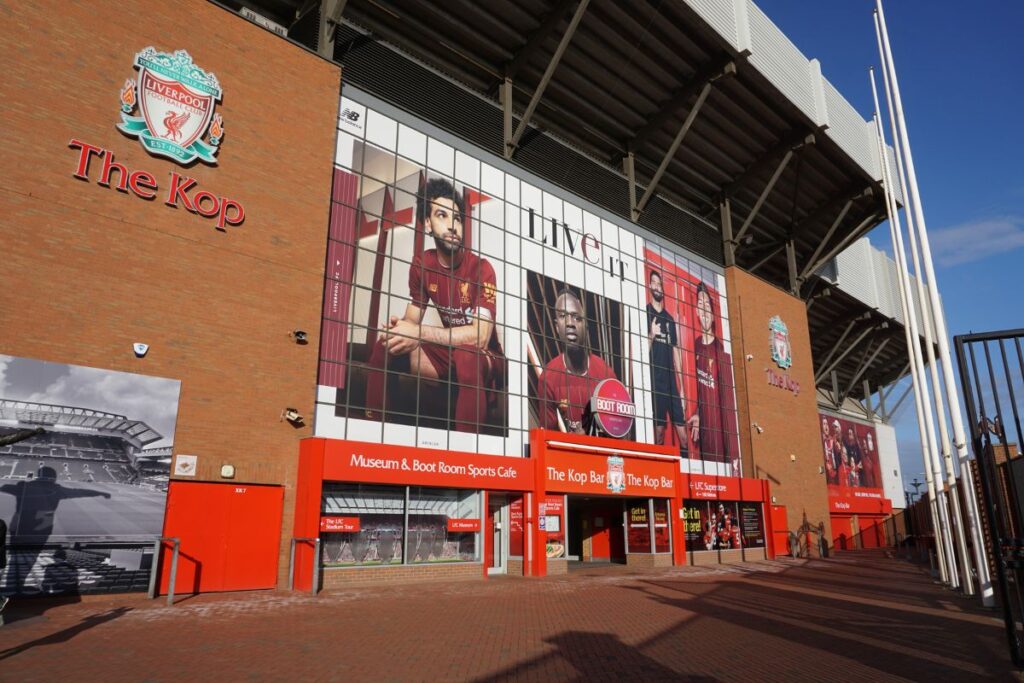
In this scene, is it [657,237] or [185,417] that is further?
[657,237]

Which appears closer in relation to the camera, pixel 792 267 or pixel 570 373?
pixel 570 373

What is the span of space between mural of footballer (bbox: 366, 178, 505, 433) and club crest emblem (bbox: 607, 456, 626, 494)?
5392 millimetres

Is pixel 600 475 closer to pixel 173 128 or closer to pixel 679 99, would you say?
pixel 679 99

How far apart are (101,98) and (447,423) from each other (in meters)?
12.1

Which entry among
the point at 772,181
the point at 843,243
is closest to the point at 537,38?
the point at 772,181

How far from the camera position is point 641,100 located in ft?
95.7

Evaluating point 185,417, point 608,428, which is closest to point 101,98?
point 185,417

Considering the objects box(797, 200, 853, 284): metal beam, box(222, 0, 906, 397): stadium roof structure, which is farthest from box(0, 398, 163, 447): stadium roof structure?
box(797, 200, 853, 284): metal beam

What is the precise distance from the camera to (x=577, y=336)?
85.6 ft

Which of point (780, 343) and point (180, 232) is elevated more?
point (780, 343)

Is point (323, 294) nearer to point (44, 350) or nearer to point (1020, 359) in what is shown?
point (44, 350)

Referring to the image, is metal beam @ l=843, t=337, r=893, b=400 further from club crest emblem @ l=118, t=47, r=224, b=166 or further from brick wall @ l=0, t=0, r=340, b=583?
club crest emblem @ l=118, t=47, r=224, b=166

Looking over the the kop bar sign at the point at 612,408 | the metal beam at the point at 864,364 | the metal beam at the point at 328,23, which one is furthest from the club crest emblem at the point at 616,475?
the metal beam at the point at 864,364

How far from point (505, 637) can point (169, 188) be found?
12.2 m
